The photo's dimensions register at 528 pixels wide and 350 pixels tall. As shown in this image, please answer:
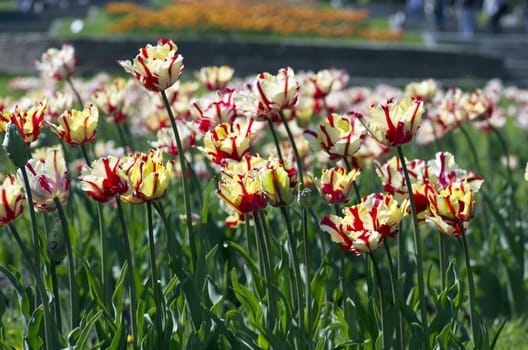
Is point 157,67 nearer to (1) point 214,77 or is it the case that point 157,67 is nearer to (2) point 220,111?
(2) point 220,111

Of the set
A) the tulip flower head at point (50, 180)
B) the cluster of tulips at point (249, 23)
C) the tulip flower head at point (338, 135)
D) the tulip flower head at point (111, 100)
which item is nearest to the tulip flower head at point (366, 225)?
the tulip flower head at point (338, 135)

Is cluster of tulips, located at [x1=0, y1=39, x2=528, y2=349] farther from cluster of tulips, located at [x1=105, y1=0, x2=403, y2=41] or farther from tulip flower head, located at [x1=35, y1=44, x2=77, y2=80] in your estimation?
cluster of tulips, located at [x1=105, y1=0, x2=403, y2=41]

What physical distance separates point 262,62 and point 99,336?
8.72m

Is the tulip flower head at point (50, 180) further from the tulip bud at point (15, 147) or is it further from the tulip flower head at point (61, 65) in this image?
the tulip flower head at point (61, 65)

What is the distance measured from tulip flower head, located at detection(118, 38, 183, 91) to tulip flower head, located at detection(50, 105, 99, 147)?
0.17 meters

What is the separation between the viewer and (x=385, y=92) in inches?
190

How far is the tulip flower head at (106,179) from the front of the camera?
1852 millimetres

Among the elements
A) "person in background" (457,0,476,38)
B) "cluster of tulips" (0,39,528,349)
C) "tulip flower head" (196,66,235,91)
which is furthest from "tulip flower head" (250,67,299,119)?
"person in background" (457,0,476,38)

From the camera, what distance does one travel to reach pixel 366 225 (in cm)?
189

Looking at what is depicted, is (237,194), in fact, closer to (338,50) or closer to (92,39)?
(338,50)

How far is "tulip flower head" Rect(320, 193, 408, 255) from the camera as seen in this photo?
188 centimetres

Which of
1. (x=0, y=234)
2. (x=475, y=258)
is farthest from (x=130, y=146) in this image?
(x=475, y=258)

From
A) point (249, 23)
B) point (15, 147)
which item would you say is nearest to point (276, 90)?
point (15, 147)

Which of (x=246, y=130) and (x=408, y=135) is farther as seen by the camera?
(x=246, y=130)
